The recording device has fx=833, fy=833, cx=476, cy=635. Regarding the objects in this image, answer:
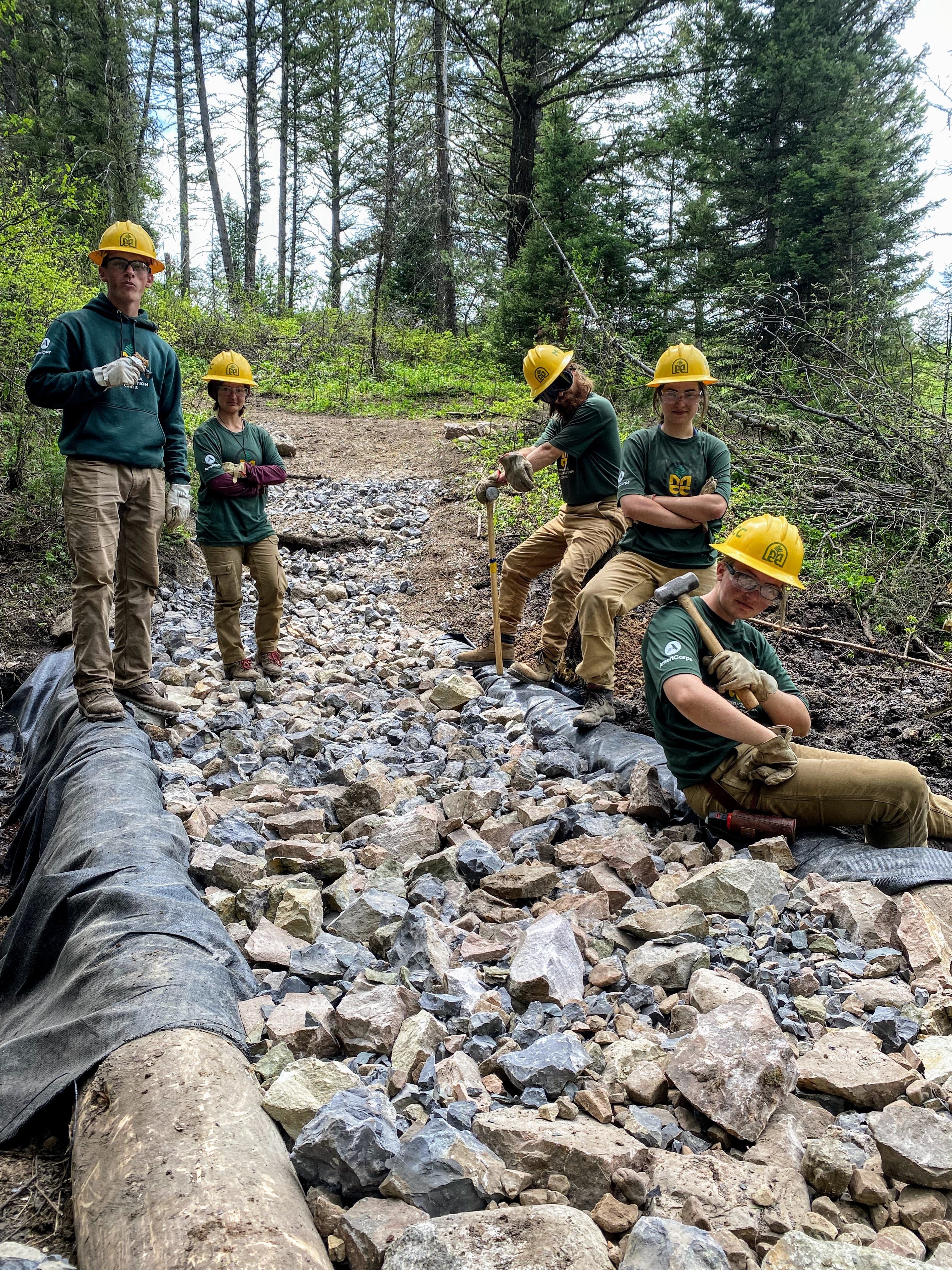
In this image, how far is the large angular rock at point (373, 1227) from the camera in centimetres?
147

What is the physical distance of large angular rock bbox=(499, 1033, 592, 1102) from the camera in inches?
76.5

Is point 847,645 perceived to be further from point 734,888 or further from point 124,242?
point 124,242

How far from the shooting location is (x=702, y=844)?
3197mm

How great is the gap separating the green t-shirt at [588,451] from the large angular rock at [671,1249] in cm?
402

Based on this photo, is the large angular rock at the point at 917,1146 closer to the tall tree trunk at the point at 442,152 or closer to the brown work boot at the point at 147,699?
the brown work boot at the point at 147,699

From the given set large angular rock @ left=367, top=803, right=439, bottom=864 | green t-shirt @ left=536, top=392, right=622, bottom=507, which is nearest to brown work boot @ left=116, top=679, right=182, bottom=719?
large angular rock @ left=367, top=803, right=439, bottom=864

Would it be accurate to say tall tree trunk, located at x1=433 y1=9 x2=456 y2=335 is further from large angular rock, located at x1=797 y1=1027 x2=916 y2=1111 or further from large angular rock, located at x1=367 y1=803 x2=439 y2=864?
large angular rock, located at x1=797 y1=1027 x2=916 y2=1111

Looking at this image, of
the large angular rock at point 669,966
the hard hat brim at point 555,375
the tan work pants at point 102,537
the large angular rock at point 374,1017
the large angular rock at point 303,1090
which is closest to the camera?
the large angular rock at point 303,1090

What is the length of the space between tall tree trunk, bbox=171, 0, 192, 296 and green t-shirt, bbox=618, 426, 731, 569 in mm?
20085

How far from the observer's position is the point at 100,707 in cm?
398

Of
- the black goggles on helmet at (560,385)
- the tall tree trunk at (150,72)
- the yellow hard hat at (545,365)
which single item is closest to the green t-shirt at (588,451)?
the black goggles on helmet at (560,385)

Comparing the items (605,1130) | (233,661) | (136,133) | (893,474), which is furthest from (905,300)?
(136,133)

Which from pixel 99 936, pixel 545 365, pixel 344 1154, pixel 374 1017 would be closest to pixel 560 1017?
pixel 374 1017

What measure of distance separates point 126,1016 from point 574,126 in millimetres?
14137
